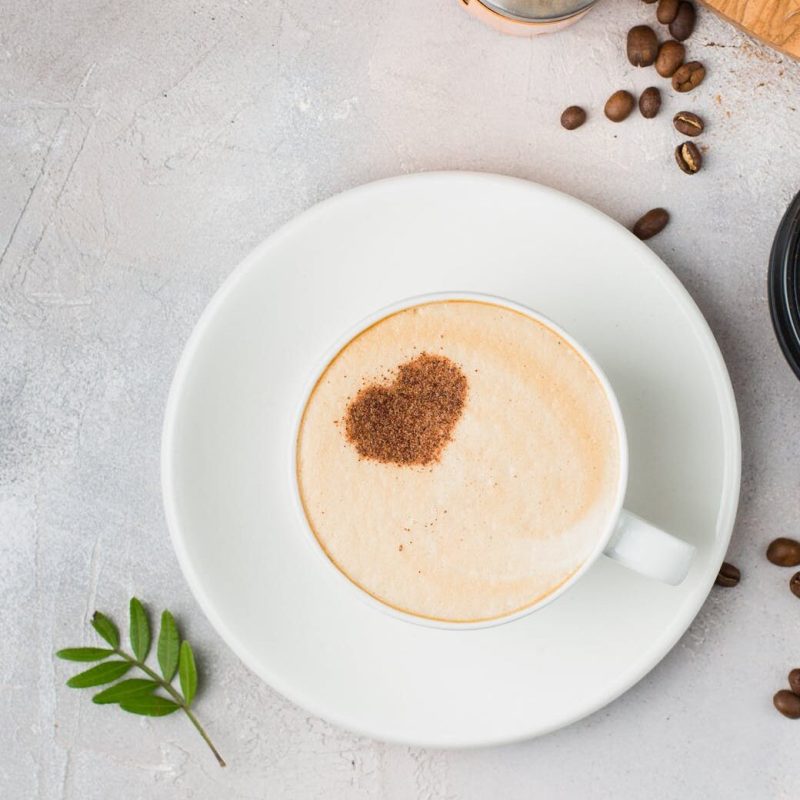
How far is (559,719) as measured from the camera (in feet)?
3.37

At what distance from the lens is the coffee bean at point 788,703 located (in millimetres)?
1130

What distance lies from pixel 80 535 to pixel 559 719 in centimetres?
65

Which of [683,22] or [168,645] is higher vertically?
[683,22]

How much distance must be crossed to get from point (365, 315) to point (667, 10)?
1.84 feet

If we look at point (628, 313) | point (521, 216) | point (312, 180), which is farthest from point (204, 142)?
point (628, 313)

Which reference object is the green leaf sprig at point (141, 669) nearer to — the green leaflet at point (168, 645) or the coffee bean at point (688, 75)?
the green leaflet at point (168, 645)

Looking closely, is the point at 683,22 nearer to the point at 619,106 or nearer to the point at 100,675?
the point at 619,106

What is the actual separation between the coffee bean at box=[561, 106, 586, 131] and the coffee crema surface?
40cm

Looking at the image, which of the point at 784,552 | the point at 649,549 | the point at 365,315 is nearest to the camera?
the point at 649,549

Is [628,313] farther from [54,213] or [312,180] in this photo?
[54,213]

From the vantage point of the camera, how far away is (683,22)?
114 centimetres

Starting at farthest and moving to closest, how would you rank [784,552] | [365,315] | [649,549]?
1. [784,552]
2. [365,315]
3. [649,549]

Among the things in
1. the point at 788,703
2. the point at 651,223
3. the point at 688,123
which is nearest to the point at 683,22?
the point at 688,123

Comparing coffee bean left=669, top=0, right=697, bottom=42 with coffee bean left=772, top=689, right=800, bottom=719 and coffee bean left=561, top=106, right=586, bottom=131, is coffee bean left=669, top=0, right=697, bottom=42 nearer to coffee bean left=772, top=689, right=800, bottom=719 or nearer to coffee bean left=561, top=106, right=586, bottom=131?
coffee bean left=561, top=106, right=586, bottom=131
